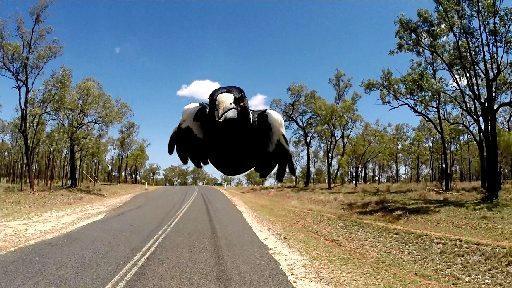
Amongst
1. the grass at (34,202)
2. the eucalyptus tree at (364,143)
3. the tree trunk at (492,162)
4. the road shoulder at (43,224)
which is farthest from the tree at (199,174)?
the eucalyptus tree at (364,143)

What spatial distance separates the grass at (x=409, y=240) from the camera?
18.1 meters

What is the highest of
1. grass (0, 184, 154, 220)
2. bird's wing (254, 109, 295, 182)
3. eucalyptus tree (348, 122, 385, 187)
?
eucalyptus tree (348, 122, 385, 187)

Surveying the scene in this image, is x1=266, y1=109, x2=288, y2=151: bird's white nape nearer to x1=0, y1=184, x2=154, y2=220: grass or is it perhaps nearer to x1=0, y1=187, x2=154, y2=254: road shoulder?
x1=0, y1=187, x2=154, y2=254: road shoulder

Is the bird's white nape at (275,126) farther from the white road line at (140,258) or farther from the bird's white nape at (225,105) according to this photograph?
A: the white road line at (140,258)

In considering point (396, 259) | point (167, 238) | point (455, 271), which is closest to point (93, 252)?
point (167, 238)

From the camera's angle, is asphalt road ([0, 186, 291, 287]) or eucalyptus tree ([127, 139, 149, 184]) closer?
eucalyptus tree ([127, 139, 149, 184])

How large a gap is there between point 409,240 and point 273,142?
2393 centimetres

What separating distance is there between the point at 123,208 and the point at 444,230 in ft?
83.4

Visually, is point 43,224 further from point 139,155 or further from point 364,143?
point 364,143

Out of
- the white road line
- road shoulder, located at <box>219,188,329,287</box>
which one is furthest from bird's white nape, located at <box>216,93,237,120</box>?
the white road line

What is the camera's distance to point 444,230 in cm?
2488

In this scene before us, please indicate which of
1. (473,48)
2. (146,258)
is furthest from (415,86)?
(146,258)

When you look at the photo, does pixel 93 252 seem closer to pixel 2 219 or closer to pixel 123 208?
pixel 2 219

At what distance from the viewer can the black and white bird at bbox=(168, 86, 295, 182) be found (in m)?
1.88
